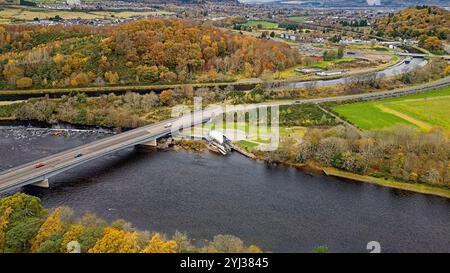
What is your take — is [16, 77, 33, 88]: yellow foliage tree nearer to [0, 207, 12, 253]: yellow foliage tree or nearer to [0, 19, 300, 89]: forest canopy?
[0, 19, 300, 89]: forest canopy

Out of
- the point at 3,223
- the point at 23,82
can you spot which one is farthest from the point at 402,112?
the point at 23,82

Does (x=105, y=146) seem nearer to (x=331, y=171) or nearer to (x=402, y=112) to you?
(x=331, y=171)

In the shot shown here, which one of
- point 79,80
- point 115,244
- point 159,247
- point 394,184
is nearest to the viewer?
point 115,244

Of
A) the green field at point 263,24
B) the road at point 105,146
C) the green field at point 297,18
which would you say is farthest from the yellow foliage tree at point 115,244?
the green field at point 297,18

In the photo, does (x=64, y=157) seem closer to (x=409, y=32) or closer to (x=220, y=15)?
(x=409, y=32)

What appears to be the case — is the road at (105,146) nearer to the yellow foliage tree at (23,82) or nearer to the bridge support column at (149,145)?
the bridge support column at (149,145)

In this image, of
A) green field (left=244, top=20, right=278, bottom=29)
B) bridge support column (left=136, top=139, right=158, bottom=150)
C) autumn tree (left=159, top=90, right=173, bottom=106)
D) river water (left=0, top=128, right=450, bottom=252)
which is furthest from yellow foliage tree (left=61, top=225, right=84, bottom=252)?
green field (left=244, top=20, right=278, bottom=29)
